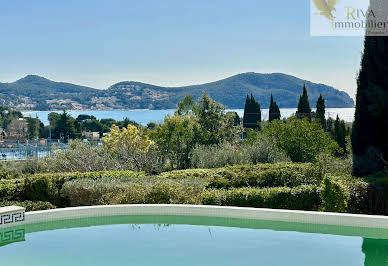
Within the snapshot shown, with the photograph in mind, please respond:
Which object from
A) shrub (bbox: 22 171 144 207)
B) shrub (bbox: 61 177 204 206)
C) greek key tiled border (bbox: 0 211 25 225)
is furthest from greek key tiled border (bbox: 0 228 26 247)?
shrub (bbox: 22 171 144 207)

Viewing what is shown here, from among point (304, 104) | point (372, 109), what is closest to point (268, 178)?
point (372, 109)

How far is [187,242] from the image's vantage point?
6.90 meters

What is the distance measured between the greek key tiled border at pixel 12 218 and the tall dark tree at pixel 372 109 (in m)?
7.59

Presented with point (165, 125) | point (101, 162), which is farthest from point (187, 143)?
point (101, 162)

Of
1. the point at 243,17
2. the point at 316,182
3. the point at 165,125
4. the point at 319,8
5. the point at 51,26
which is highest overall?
the point at 51,26

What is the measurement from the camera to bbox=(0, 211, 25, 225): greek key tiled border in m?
7.46

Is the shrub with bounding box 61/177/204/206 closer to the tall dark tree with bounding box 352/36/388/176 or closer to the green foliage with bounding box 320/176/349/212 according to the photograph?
the green foliage with bounding box 320/176/349/212

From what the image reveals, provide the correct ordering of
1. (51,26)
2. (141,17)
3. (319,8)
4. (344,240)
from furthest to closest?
1. (51,26)
2. (141,17)
3. (319,8)
4. (344,240)

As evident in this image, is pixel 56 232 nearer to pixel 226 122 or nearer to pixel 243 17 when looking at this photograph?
pixel 226 122

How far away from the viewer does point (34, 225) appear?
25.7 ft

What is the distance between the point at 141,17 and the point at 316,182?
17596 millimetres

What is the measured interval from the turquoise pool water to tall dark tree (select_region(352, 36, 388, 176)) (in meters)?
4.61

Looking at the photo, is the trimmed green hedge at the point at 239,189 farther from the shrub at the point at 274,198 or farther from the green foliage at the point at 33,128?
the green foliage at the point at 33,128

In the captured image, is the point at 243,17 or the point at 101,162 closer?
the point at 101,162
